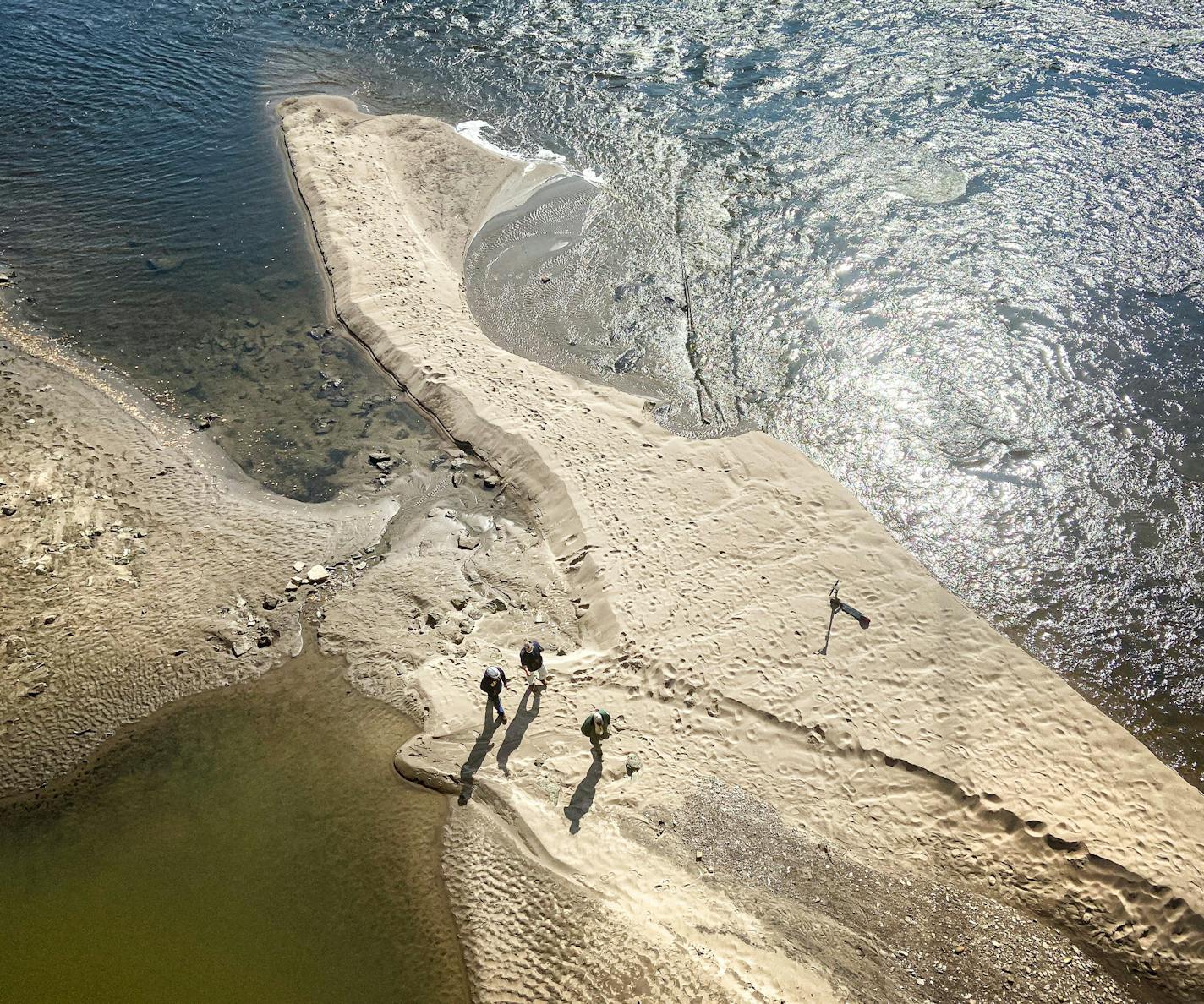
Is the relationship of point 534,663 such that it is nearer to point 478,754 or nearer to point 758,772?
point 478,754

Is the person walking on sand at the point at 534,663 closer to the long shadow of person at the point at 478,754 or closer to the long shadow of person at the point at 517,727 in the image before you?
the long shadow of person at the point at 517,727

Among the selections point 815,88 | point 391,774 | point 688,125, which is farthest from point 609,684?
point 815,88

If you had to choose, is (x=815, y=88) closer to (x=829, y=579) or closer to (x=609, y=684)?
(x=829, y=579)

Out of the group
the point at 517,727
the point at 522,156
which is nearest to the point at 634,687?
the point at 517,727

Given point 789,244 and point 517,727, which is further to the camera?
point 789,244

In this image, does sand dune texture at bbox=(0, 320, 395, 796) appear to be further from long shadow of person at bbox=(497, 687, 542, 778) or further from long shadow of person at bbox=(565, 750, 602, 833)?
long shadow of person at bbox=(565, 750, 602, 833)

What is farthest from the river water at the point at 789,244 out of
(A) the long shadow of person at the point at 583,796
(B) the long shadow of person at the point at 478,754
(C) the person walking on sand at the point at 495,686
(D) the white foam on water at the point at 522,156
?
(B) the long shadow of person at the point at 478,754
